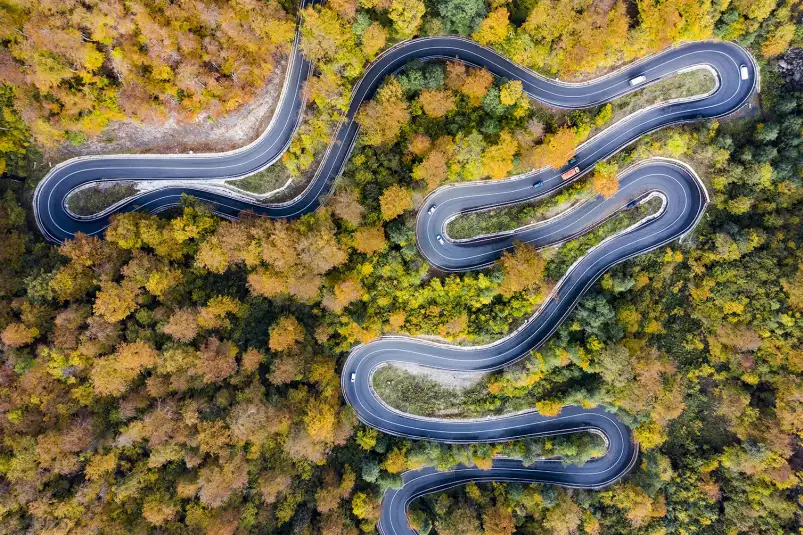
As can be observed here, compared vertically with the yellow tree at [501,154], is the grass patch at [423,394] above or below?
below

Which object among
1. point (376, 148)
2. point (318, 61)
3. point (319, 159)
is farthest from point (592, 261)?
point (318, 61)

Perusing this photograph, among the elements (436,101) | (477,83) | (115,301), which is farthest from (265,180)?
(477,83)

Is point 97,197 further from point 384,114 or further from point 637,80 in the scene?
point 637,80

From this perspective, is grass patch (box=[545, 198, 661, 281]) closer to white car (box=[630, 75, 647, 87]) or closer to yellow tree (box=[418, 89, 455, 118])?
white car (box=[630, 75, 647, 87])

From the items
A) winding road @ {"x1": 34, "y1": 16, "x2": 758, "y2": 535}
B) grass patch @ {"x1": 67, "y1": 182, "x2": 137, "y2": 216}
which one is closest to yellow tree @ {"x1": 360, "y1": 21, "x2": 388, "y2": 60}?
winding road @ {"x1": 34, "y1": 16, "x2": 758, "y2": 535}

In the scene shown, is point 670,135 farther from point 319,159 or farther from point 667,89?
point 319,159

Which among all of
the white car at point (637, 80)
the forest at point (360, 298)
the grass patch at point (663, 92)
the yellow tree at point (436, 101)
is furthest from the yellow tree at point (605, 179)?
the yellow tree at point (436, 101)

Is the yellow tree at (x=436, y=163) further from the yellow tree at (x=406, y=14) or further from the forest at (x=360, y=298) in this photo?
the yellow tree at (x=406, y=14)
